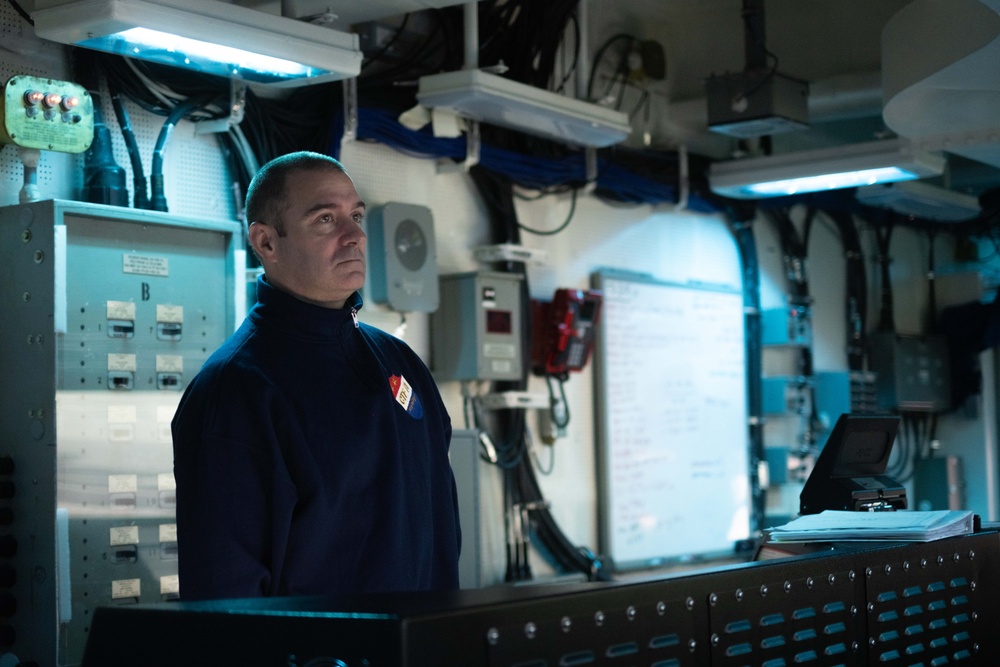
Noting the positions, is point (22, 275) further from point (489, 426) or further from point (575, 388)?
point (575, 388)

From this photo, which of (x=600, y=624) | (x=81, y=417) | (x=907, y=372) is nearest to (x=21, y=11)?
(x=81, y=417)

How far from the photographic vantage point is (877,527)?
2246mm

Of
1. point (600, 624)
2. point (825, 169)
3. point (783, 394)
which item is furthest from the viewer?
point (783, 394)

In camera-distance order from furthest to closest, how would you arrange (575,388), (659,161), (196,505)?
1. (659,161)
2. (575,388)
3. (196,505)

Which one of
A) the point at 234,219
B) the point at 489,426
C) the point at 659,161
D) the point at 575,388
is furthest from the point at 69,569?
the point at 659,161

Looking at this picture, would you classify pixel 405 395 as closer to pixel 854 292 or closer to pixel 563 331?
pixel 563 331

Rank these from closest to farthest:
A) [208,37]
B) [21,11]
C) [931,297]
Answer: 1. [208,37]
2. [21,11]
3. [931,297]

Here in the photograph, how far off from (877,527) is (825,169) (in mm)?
3947

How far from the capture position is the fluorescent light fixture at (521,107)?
184 inches

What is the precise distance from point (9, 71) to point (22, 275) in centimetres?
66

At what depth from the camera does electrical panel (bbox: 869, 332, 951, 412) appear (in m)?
8.00

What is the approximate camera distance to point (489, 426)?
539cm

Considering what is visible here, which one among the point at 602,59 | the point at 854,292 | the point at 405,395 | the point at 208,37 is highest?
the point at 602,59

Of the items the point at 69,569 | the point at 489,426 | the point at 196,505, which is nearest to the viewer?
the point at 196,505
